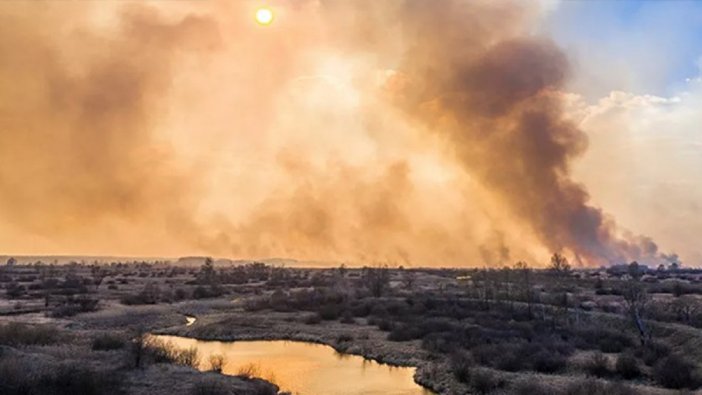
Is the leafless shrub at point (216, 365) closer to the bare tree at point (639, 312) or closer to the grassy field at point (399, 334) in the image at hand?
the grassy field at point (399, 334)

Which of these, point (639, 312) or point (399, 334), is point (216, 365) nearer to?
point (399, 334)

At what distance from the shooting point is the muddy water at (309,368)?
130 ft

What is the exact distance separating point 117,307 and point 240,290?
36.2 m

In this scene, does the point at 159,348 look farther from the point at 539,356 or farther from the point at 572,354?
the point at 572,354

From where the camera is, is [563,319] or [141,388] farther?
[563,319]

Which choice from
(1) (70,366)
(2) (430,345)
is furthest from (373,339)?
(1) (70,366)

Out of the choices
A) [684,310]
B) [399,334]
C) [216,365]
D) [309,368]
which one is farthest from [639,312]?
[216,365]

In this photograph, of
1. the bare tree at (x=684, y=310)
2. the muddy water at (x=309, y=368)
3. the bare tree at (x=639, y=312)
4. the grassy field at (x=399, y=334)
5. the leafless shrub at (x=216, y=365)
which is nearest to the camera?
the grassy field at (x=399, y=334)

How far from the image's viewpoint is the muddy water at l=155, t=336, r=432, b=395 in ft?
130

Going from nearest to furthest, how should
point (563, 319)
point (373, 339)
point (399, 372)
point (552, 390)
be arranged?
point (552, 390)
point (399, 372)
point (373, 339)
point (563, 319)

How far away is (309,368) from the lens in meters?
46.6

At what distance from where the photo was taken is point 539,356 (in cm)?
4300

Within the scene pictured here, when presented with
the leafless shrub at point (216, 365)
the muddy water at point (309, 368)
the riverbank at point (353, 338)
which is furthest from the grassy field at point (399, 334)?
the muddy water at point (309, 368)

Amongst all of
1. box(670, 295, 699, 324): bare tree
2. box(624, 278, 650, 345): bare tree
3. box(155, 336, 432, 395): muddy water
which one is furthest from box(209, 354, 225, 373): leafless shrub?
box(670, 295, 699, 324): bare tree
